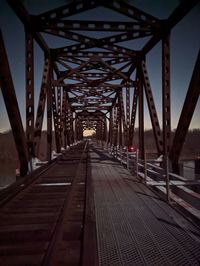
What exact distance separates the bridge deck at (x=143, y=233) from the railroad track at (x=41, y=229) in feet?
1.43

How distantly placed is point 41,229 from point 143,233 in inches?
73.1

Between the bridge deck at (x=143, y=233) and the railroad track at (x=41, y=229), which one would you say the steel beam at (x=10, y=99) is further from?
the bridge deck at (x=143, y=233)

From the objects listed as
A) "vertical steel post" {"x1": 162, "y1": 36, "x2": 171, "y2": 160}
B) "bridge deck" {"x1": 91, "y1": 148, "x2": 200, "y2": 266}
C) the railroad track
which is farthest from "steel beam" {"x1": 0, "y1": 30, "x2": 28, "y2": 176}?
"vertical steel post" {"x1": 162, "y1": 36, "x2": 171, "y2": 160}

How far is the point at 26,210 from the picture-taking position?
554 cm

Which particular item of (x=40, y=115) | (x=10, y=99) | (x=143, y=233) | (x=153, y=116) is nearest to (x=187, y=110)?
(x=153, y=116)

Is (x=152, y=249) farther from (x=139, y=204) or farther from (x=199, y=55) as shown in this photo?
(x=199, y=55)

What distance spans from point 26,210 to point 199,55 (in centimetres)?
691

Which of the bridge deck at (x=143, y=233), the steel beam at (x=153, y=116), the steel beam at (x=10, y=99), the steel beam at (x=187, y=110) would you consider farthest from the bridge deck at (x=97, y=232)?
the steel beam at (x=153, y=116)

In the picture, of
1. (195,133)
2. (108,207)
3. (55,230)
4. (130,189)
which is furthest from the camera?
(195,133)

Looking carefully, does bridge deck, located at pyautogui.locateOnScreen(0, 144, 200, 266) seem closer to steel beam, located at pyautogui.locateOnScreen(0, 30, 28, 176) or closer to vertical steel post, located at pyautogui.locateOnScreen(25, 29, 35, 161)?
steel beam, located at pyautogui.locateOnScreen(0, 30, 28, 176)

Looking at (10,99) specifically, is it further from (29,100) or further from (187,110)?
(187,110)

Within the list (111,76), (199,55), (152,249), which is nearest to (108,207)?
(152,249)

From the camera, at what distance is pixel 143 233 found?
13.2 feet

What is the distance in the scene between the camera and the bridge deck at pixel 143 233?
323 centimetres
